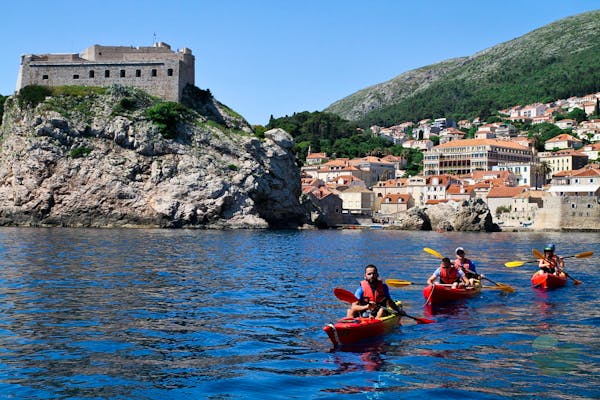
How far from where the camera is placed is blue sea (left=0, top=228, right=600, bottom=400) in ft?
34.4

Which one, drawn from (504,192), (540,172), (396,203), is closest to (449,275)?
(504,192)

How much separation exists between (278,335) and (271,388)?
13.4 feet

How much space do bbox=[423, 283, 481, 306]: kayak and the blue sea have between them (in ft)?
1.10

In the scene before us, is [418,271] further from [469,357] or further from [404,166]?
[404,166]

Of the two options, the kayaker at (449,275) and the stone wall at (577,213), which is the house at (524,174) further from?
the kayaker at (449,275)

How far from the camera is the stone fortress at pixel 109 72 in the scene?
7838 centimetres

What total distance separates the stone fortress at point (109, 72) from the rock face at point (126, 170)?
397 cm

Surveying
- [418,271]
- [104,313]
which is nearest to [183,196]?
[418,271]

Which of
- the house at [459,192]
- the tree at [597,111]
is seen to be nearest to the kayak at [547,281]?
the house at [459,192]

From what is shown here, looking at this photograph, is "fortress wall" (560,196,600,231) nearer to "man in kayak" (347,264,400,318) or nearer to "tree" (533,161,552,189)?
"tree" (533,161,552,189)

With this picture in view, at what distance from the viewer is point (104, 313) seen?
16562 millimetres

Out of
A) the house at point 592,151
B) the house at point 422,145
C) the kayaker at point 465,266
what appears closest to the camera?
the kayaker at point 465,266

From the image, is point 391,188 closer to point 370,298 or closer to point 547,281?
point 547,281

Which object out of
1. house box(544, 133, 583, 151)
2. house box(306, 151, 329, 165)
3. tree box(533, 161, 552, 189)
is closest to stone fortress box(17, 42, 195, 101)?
tree box(533, 161, 552, 189)
